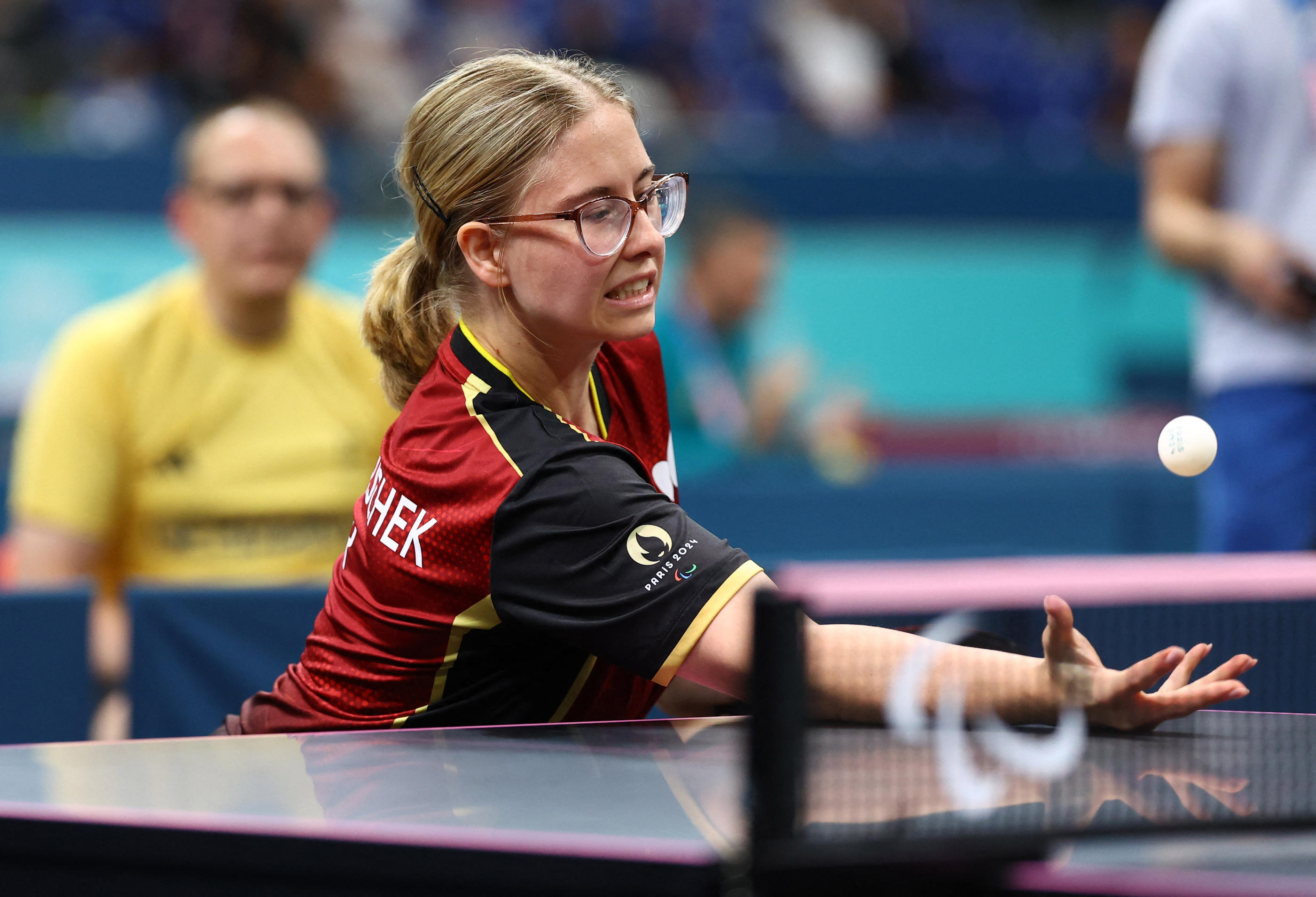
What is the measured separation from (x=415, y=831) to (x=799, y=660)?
34 centimetres

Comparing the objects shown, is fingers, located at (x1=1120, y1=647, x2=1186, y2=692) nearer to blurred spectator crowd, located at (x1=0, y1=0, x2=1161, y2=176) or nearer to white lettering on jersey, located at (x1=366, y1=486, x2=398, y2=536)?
white lettering on jersey, located at (x1=366, y1=486, x2=398, y2=536)

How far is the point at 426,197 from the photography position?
5.96 feet

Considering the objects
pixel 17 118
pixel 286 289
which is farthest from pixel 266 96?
pixel 286 289

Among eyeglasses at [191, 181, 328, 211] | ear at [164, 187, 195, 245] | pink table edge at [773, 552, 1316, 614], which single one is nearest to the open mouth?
pink table edge at [773, 552, 1316, 614]

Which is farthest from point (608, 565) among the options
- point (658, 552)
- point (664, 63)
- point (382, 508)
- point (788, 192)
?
point (664, 63)

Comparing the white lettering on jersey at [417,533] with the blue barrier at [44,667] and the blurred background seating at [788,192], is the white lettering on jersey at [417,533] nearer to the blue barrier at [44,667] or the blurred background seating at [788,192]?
the blue barrier at [44,667]

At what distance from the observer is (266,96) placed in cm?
722

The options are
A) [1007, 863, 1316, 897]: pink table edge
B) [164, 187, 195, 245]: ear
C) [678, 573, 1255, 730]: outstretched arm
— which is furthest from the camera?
[164, 187, 195, 245]: ear

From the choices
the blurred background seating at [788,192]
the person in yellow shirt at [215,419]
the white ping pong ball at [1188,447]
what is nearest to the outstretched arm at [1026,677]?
the white ping pong ball at [1188,447]

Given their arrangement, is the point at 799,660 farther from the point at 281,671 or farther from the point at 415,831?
the point at 281,671

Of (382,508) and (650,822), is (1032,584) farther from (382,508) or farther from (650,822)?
(382,508)

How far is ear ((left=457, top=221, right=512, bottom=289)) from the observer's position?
1.76 meters

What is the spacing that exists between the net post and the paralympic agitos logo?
0.38 metres

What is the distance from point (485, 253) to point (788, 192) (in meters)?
6.11
